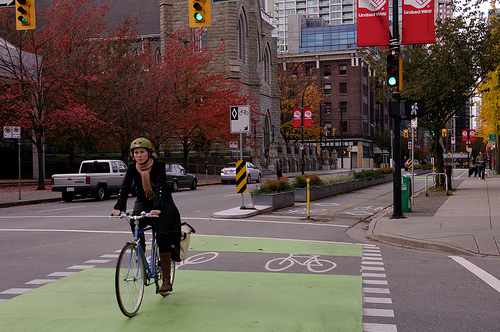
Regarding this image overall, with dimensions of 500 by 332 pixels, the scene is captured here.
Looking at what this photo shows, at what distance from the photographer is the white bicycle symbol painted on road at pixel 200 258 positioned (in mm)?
9156

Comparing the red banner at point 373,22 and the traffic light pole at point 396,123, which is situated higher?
the red banner at point 373,22

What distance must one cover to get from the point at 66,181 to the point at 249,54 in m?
42.5

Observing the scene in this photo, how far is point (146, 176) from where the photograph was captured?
19.8ft

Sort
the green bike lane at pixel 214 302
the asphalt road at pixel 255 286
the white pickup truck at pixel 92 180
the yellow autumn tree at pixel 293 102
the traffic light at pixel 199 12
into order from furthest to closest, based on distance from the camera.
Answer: the yellow autumn tree at pixel 293 102, the white pickup truck at pixel 92 180, the traffic light at pixel 199 12, the asphalt road at pixel 255 286, the green bike lane at pixel 214 302

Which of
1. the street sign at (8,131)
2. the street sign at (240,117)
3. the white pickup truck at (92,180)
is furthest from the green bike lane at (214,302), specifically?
the street sign at (8,131)

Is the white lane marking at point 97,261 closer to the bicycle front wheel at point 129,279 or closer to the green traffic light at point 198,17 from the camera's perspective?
the bicycle front wheel at point 129,279

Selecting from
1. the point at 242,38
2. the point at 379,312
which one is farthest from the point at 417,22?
the point at 242,38

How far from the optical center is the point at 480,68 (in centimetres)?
2488

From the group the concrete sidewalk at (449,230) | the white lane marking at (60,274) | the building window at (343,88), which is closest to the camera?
the white lane marking at (60,274)

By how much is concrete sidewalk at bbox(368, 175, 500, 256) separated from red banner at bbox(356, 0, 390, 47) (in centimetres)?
511

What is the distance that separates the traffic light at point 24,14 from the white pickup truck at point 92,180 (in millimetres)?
9652

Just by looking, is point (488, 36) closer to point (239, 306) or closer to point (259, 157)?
point (239, 306)

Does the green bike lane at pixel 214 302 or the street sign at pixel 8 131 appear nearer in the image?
the green bike lane at pixel 214 302

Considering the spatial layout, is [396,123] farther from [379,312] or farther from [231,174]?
[231,174]
